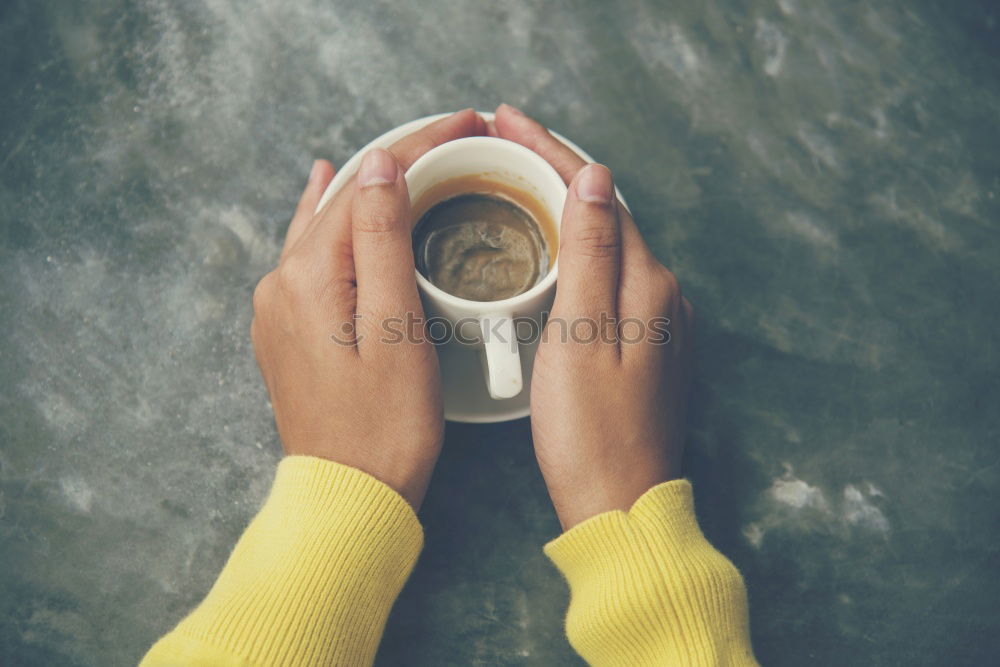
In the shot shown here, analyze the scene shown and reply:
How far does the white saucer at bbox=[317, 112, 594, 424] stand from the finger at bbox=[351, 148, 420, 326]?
11 cm

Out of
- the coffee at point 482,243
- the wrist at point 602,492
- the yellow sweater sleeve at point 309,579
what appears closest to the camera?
the yellow sweater sleeve at point 309,579

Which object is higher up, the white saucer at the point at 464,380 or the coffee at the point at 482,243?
the coffee at the point at 482,243

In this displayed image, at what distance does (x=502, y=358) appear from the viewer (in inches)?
28.1

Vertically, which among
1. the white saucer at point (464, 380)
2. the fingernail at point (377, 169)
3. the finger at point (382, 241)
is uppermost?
the fingernail at point (377, 169)

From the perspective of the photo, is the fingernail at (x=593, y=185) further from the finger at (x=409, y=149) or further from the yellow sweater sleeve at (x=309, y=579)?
the yellow sweater sleeve at (x=309, y=579)

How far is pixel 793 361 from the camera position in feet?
3.29

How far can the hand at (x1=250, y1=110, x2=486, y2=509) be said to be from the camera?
2.55ft

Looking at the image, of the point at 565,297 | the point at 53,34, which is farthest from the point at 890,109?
the point at 53,34

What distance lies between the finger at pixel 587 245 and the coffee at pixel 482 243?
0.12 metres

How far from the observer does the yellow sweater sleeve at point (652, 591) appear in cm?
Result: 73

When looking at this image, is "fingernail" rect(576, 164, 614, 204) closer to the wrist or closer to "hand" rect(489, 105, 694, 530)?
"hand" rect(489, 105, 694, 530)

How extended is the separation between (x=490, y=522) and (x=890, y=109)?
870mm

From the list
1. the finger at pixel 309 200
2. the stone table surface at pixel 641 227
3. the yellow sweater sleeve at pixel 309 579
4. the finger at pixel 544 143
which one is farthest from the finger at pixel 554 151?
the yellow sweater sleeve at pixel 309 579

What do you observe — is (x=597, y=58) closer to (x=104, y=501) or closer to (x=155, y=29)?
(x=155, y=29)
